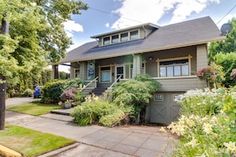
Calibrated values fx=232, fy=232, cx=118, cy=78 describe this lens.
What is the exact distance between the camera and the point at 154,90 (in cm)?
1412

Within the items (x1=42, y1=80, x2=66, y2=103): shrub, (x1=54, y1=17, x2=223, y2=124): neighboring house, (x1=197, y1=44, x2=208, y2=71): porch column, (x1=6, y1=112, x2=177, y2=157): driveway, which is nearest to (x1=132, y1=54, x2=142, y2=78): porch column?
(x1=54, y1=17, x2=223, y2=124): neighboring house

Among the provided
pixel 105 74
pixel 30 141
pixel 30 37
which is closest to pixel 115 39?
pixel 105 74

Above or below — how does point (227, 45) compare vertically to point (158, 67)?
above

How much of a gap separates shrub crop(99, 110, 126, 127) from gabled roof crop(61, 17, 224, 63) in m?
5.96

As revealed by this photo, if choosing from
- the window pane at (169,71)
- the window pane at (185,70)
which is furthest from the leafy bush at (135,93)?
the window pane at (185,70)

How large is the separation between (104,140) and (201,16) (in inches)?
557

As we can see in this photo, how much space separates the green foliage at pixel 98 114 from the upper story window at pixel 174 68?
5687mm

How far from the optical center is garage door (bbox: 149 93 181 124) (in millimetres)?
14383

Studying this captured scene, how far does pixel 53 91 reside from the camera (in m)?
18.3

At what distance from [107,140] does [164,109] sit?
7336mm

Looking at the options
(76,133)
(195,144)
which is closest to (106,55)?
(76,133)

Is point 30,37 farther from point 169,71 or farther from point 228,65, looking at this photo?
point 228,65

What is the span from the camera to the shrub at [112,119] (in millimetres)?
10452

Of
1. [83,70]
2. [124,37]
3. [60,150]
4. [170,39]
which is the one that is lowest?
[60,150]
